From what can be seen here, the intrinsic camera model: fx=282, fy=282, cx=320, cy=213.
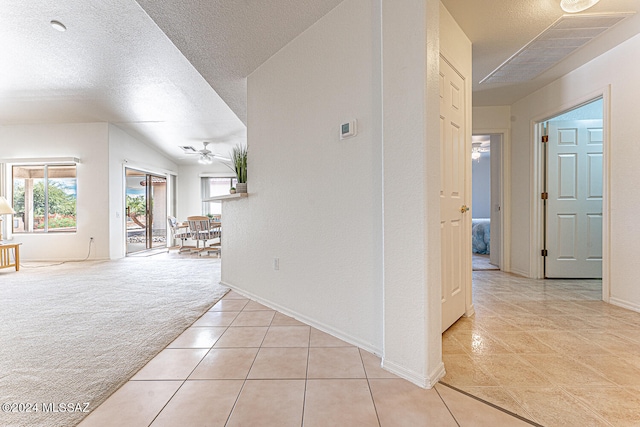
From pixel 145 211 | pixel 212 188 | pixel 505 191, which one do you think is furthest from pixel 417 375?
pixel 212 188

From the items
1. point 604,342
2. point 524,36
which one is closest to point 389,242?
point 604,342

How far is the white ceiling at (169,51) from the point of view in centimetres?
211

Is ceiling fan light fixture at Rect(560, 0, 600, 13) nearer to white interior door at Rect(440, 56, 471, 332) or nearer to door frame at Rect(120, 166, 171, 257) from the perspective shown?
white interior door at Rect(440, 56, 471, 332)

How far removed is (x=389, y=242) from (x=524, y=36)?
2.30m

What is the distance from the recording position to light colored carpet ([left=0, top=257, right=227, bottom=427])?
4.73 ft

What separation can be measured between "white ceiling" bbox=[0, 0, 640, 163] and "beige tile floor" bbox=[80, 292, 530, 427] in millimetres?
2387

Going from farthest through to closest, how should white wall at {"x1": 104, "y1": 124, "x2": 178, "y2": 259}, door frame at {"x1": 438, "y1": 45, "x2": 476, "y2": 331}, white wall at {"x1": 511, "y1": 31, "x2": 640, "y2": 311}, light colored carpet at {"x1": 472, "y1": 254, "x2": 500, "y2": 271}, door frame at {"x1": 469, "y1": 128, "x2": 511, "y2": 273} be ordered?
white wall at {"x1": 104, "y1": 124, "x2": 178, "y2": 259}, light colored carpet at {"x1": 472, "y1": 254, "x2": 500, "y2": 271}, door frame at {"x1": 469, "y1": 128, "x2": 511, "y2": 273}, white wall at {"x1": 511, "y1": 31, "x2": 640, "y2": 311}, door frame at {"x1": 438, "y1": 45, "x2": 476, "y2": 331}

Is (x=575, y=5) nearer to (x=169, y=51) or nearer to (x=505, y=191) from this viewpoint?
(x=505, y=191)

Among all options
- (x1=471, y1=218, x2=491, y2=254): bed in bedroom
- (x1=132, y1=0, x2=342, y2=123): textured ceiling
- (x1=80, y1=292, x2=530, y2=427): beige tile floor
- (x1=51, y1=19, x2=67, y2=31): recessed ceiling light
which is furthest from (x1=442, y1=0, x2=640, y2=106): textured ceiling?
(x1=51, y1=19, x2=67, y2=31): recessed ceiling light

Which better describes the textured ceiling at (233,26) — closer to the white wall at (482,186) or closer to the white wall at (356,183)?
the white wall at (356,183)

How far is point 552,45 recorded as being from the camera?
8.42 ft

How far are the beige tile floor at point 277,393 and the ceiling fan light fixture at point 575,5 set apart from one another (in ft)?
8.24

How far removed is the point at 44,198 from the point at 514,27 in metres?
8.12

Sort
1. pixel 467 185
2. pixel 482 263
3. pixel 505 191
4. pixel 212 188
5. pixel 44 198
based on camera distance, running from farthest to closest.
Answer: pixel 212 188 → pixel 44 198 → pixel 482 263 → pixel 505 191 → pixel 467 185
